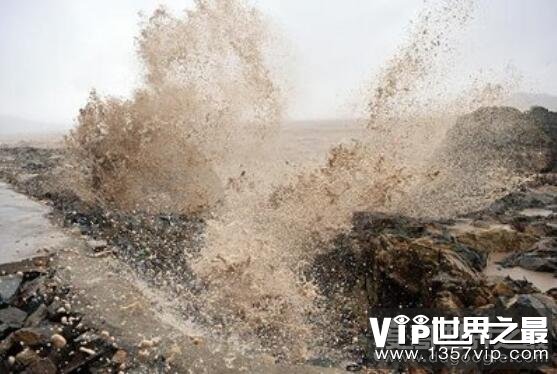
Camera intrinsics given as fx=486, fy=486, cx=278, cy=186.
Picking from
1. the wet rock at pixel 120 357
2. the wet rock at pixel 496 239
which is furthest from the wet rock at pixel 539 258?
the wet rock at pixel 120 357

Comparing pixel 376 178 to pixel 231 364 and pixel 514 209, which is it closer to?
pixel 514 209

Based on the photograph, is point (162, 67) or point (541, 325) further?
point (162, 67)

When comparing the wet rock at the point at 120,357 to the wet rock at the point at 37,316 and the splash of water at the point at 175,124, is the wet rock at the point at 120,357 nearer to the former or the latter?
the wet rock at the point at 37,316

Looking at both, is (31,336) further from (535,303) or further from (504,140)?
(504,140)

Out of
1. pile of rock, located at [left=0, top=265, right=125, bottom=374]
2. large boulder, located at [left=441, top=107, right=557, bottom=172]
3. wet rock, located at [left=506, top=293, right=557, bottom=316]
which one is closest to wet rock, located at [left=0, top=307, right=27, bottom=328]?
pile of rock, located at [left=0, top=265, right=125, bottom=374]

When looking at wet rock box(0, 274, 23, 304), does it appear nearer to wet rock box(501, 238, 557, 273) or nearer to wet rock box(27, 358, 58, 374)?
wet rock box(27, 358, 58, 374)

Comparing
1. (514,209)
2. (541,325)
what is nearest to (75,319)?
(541,325)

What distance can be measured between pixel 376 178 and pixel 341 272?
2.55 metres

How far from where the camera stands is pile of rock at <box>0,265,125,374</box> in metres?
4.62

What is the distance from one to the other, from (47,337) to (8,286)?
124cm

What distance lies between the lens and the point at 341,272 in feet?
25.4

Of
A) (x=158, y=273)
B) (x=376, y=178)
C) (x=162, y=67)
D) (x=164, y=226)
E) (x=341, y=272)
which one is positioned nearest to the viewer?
(x=158, y=273)

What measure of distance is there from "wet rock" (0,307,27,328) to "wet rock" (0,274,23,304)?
25cm

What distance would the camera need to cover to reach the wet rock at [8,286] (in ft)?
18.2
